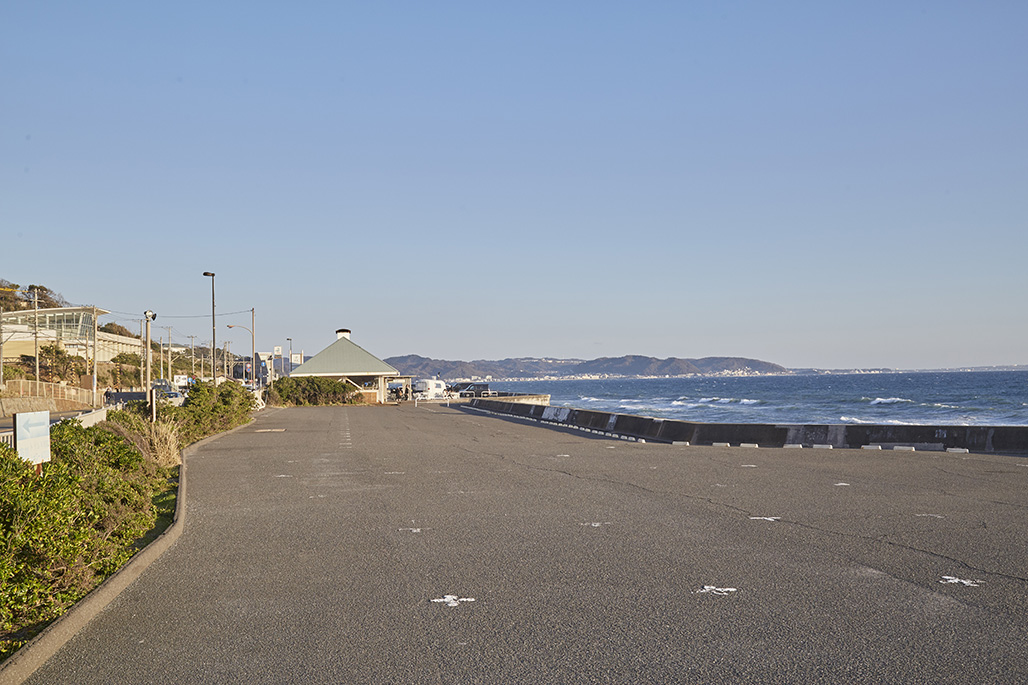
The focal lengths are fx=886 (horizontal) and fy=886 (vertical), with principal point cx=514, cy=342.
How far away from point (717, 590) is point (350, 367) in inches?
3147

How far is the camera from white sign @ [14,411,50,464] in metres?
9.17

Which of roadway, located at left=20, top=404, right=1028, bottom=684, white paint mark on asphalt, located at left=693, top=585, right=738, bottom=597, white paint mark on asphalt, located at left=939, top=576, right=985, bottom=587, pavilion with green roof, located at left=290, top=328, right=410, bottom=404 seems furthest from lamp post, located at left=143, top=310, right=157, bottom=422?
pavilion with green roof, located at left=290, top=328, right=410, bottom=404

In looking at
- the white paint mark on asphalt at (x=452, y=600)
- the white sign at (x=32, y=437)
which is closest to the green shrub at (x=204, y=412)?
the white sign at (x=32, y=437)

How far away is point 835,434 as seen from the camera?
23484mm

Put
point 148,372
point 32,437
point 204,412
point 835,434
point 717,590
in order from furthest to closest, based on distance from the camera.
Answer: point 204,412, point 148,372, point 835,434, point 32,437, point 717,590

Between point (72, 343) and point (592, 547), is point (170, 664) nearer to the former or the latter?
point (592, 547)

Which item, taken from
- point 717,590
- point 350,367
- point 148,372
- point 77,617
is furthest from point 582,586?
point 350,367

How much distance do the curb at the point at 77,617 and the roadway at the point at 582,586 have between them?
4.4 inches

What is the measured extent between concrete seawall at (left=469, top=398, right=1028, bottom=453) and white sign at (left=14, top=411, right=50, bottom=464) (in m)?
18.6

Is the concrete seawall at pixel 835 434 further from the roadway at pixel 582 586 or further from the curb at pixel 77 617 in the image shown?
the curb at pixel 77 617

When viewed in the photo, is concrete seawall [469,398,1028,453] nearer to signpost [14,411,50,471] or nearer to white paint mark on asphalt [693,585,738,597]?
white paint mark on asphalt [693,585,738,597]

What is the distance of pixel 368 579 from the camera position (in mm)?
8039

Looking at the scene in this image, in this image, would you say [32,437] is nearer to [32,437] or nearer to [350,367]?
[32,437]

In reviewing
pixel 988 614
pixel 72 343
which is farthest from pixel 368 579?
pixel 72 343
